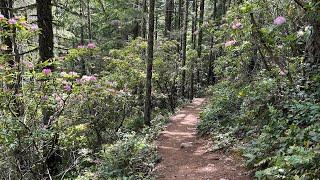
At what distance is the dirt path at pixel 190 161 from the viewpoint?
6133 mm

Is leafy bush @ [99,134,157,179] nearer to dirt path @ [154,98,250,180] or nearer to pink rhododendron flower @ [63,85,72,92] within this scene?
dirt path @ [154,98,250,180]

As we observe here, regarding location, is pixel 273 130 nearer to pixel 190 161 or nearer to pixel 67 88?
pixel 190 161

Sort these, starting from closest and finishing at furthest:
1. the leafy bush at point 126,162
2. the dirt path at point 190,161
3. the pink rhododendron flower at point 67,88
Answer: the pink rhododendron flower at point 67,88, the dirt path at point 190,161, the leafy bush at point 126,162

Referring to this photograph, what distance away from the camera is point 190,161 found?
7305 mm

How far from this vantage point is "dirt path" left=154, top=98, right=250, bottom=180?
20.1 ft

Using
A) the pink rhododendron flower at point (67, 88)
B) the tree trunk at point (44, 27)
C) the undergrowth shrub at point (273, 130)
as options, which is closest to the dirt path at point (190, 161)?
the undergrowth shrub at point (273, 130)

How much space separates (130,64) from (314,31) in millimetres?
7270

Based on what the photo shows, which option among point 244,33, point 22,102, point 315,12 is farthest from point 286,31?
point 22,102

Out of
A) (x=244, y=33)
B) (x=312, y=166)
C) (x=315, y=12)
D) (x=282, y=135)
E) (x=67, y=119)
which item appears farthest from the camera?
(x=67, y=119)

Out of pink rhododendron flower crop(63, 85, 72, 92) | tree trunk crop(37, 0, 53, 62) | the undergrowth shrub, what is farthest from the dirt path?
tree trunk crop(37, 0, 53, 62)

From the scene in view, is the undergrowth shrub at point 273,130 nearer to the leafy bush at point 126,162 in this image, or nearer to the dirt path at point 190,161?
the dirt path at point 190,161

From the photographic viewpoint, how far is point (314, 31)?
229 inches

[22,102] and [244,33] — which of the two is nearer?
[22,102]

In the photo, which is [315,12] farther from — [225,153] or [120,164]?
[120,164]
